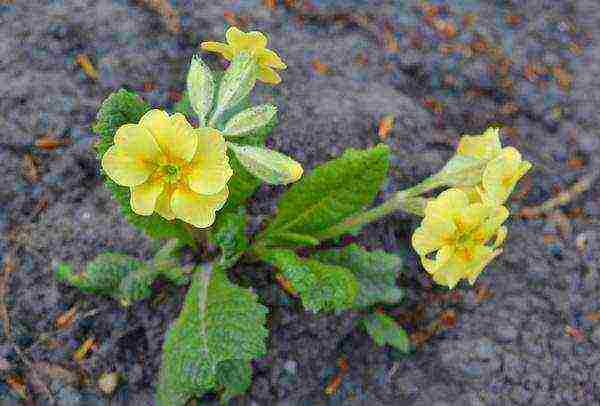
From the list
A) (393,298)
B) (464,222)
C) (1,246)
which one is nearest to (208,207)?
(464,222)

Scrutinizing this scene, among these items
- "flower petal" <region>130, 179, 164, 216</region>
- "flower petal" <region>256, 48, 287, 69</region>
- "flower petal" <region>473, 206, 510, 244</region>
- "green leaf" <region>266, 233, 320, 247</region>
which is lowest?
"green leaf" <region>266, 233, 320, 247</region>

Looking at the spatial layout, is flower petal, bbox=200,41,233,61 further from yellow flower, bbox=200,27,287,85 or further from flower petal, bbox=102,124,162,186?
flower petal, bbox=102,124,162,186

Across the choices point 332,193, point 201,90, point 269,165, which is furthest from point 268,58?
point 332,193

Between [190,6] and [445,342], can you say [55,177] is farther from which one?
[445,342]

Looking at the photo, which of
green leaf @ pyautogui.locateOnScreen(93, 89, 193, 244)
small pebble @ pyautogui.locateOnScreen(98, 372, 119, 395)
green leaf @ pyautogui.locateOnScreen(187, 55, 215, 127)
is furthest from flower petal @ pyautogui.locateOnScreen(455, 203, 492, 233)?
small pebble @ pyautogui.locateOnScreen(98, 372, 119, 395)

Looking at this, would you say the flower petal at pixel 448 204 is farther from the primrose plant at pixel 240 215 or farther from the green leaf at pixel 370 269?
the green leaf at pixel 370 269

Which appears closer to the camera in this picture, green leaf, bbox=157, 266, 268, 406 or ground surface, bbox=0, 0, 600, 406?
green leaf, bbox=157, 266, 268, 406

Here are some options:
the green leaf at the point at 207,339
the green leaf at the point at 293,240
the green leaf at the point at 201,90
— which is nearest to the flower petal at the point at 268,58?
the green leaf at the point at 201,90
